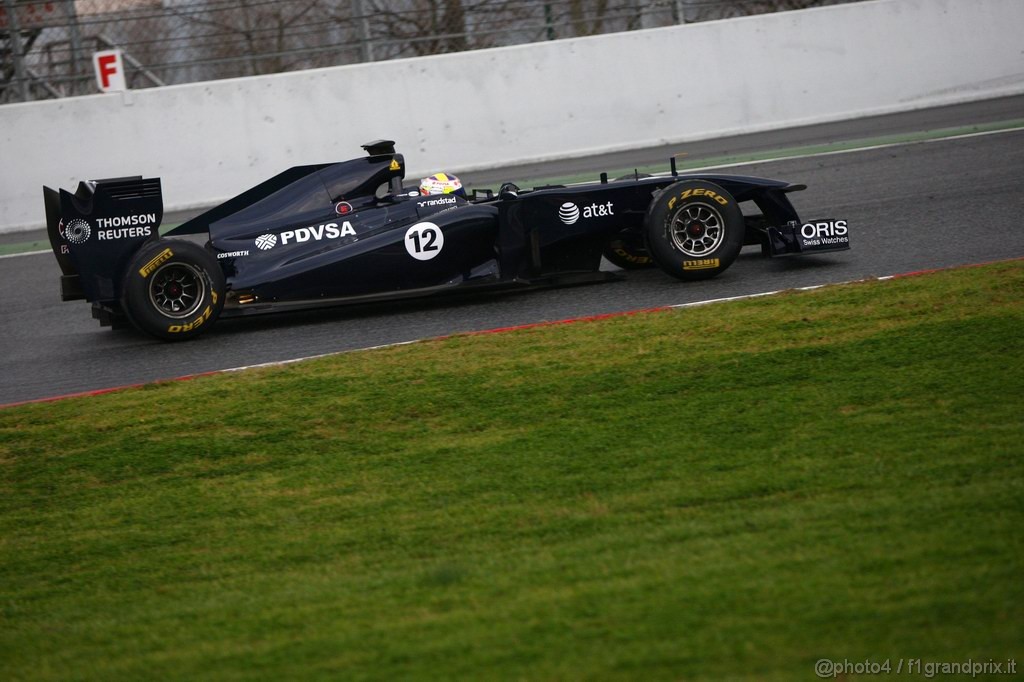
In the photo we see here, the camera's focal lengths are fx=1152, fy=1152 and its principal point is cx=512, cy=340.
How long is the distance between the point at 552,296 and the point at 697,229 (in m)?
1.10

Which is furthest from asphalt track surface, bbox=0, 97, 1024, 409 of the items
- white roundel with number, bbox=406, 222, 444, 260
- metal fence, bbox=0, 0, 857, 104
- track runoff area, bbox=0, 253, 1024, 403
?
metal fence, bbox=0, 0, 857, 104

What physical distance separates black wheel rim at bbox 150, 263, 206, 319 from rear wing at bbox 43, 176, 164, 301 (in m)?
0.28

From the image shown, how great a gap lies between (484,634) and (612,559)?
657 mm

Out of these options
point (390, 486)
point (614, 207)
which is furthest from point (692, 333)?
point (390, 486)

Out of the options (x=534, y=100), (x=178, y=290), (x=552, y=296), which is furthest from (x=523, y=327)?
(x=534, y=100)

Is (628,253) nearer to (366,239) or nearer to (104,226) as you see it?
(366,239)

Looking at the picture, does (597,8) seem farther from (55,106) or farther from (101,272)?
(101,272)

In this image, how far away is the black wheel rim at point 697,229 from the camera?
777 centimetres

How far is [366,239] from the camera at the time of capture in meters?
7.68

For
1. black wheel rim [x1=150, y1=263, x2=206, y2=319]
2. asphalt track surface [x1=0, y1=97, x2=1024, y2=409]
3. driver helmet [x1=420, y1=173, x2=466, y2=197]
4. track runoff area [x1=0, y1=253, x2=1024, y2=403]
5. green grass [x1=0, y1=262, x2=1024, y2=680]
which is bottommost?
green grass [x1=0, y1=262, x2=1024, y2=680]

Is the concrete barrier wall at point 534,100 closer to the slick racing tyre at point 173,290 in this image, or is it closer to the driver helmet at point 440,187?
the driver helmet at point 440,187

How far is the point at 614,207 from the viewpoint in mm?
7879

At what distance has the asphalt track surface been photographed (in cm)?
727

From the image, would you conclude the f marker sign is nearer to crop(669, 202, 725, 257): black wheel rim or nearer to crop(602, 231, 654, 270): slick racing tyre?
crop(602, 231, 654, 270): slick racing tyre
